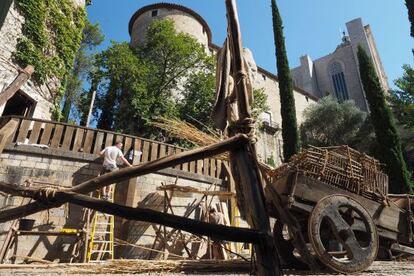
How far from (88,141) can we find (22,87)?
4058 mm

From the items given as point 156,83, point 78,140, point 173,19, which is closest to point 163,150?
point 78,140

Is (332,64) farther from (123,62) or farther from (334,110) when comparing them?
(123,62)

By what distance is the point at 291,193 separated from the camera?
4094 mm

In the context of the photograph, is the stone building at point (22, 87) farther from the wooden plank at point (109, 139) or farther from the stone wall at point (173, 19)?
the stone wall at point (173, 19)

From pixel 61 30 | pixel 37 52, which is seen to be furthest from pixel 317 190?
pixel 61 30

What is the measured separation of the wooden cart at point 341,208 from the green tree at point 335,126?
23.1 metres

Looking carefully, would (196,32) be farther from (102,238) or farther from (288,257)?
(288,257)

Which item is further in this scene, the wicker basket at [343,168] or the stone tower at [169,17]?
the stone tower at [169,17]

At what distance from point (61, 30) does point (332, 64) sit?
43.1 meters

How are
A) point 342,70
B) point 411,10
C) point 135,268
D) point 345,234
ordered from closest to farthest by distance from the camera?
point 135,268
point 345,234
point 411,10
point 342,70

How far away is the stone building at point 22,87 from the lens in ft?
34.0

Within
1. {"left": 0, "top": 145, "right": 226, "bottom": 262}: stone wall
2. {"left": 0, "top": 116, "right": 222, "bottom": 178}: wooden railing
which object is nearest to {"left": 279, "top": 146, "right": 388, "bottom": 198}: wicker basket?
{"left": 0, "top": 145, "right": 226, "bottom": 262}: stone wall

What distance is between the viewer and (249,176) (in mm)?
1560

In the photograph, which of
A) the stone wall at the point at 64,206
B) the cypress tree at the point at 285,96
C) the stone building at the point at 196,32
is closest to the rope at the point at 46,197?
the stone wall at the point at 64,206
